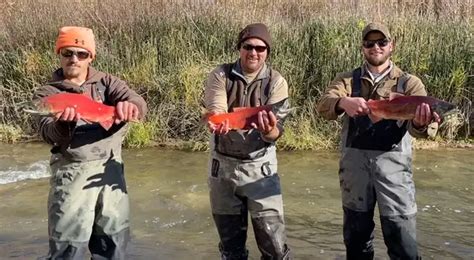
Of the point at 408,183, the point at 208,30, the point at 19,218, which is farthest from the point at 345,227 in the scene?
the point at 208,30

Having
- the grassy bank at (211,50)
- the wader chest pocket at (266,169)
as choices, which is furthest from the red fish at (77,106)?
the grassy bank at (211,50)

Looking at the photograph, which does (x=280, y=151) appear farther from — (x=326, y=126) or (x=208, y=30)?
(x=208, y=30)

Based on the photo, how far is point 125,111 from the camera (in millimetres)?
3812

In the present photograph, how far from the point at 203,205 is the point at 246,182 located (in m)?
3.05

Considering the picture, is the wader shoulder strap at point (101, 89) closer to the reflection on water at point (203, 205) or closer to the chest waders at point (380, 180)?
the chest waders at point (380, 180)

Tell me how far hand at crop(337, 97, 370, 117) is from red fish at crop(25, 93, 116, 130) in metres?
1.69

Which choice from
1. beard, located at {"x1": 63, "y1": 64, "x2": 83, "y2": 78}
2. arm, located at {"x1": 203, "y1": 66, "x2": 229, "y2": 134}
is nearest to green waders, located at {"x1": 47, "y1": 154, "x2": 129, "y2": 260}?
beard, located at {"x1": 63, "y1": 64, "x2": 83, "y2": 78}

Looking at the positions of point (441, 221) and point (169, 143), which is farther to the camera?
point (169, 143)

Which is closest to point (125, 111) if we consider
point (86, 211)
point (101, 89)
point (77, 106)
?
point (77, 106)

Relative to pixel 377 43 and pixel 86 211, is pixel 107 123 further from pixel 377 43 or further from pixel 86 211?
pixel 377 43

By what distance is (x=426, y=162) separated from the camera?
30.0 feet

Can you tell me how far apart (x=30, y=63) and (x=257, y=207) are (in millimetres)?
8373

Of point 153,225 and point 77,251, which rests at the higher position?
point 77,251

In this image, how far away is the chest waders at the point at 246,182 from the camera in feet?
14.3
